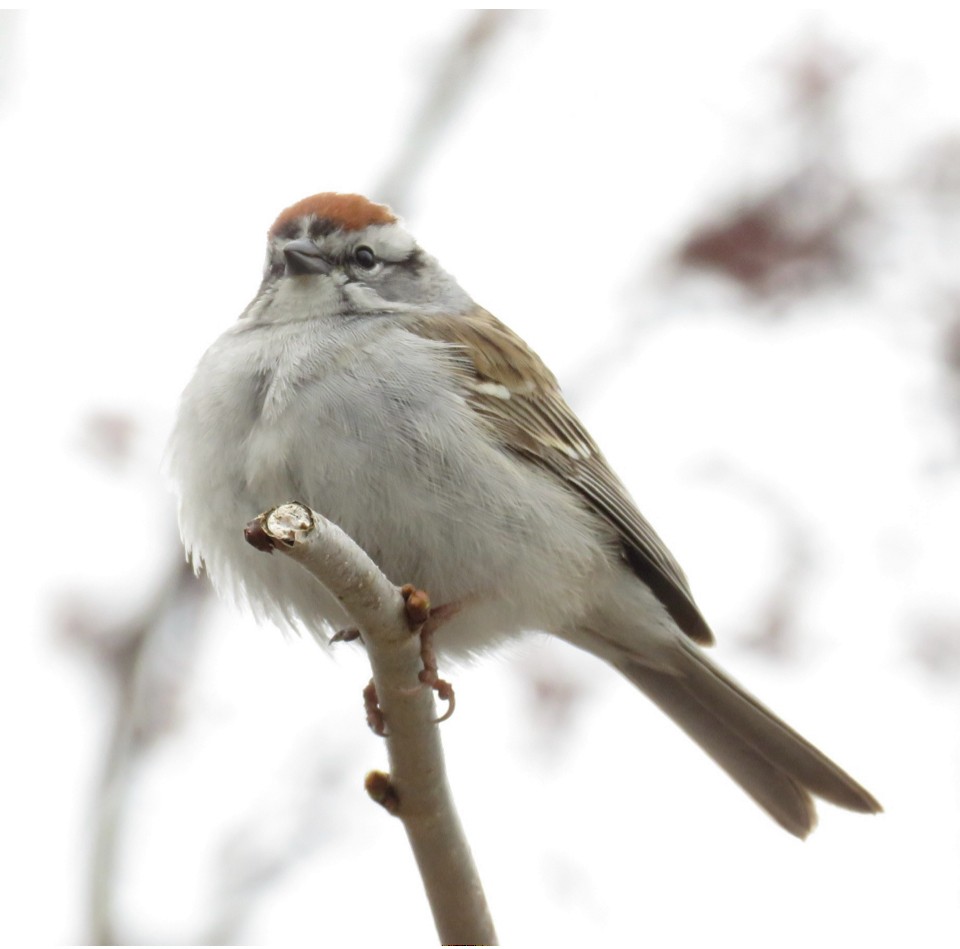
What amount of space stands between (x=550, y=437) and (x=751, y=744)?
1200 mm

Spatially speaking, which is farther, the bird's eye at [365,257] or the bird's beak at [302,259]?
the bird's eye at [365,257]

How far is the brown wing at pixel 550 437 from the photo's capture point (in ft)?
12.4

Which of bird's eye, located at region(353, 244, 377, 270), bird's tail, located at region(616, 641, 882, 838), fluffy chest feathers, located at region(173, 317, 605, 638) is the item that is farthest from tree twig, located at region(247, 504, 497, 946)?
Result: bird's eye, located at region(353, 244, 377, 270)

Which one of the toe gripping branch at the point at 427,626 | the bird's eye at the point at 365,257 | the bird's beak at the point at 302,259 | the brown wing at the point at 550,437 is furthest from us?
the bird's eye at the point at 365,257

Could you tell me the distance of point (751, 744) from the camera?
13.4ft

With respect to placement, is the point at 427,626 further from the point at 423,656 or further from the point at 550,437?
the point at 550,437

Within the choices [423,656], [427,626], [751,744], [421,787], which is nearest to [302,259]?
[427,626]

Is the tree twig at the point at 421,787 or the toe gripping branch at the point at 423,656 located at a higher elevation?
the toe gripping branch at the point at 423,656

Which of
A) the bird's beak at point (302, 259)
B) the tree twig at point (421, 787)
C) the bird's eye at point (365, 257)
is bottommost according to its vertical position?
the tree twig at point (421, 787)

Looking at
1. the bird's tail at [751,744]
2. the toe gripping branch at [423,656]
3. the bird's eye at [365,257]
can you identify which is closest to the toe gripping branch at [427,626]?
the toe gripping branch at [423,656]

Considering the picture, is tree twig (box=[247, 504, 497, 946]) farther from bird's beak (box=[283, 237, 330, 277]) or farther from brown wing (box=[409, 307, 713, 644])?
bird's beak (box=[283, 237, 330, 277])

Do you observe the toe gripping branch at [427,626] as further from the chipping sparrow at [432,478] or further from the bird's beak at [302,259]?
the bird's beak at [302,259]

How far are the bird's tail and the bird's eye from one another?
61.4 inches

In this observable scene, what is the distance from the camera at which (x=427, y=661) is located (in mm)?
2809
